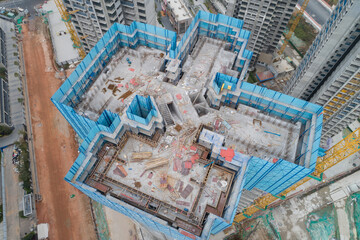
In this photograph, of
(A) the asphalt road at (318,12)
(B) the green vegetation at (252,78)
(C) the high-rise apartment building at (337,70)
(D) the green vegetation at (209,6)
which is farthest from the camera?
(D) the green vegetation at (209,6)

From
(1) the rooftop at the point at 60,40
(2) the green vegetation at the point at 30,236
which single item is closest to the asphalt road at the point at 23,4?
(1) the rooftop at the point at 60,40

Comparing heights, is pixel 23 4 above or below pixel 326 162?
above

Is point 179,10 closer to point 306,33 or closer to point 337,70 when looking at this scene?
point 306,33

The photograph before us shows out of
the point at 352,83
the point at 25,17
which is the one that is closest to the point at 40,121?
the point at 25,17

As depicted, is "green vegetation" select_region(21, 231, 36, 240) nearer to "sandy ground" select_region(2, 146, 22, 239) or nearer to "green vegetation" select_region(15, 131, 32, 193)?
"sandy ground" select_region(2, 146, 22, 239)

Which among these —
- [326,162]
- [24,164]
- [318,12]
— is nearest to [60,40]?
[24,164]

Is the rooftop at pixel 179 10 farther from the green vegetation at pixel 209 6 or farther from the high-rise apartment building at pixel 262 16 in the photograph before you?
the high-rise apartment building at pixel 262 16
